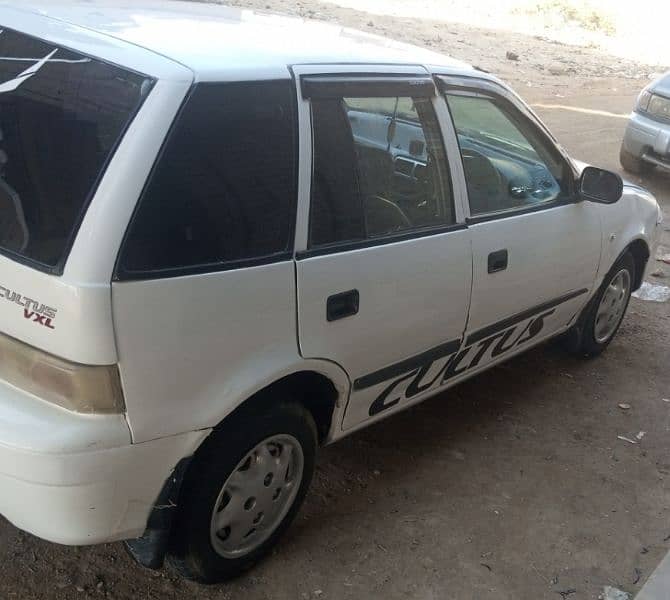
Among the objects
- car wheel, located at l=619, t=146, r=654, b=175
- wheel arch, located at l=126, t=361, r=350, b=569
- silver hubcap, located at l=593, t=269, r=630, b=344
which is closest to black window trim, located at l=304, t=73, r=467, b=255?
wheel arch, located at l=126, t=361, r=350, b=569

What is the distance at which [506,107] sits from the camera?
3617 millimetres

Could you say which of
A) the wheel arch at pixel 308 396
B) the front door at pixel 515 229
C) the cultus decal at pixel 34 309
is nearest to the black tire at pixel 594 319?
the front door at pixel 515 229

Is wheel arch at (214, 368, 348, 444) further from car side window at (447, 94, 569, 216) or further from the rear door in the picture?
car side window at (447, 94, 569, 216)

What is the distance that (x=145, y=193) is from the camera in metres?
2.11

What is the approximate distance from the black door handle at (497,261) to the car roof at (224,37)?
790 millimetres

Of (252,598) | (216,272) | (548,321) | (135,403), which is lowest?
(252,598)

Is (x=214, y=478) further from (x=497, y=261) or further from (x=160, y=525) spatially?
(x=497, y=261)

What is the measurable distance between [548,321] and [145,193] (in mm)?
2559

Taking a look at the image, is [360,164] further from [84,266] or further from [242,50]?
[84,266]

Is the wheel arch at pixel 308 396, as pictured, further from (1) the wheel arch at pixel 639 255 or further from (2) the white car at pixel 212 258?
(1) the wheel arch at pixel 639 255

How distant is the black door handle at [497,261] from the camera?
332 cm

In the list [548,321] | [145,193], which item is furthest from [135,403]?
[548,321]

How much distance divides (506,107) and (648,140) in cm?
Answer: 536

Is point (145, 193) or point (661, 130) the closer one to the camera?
point (145, 193)
